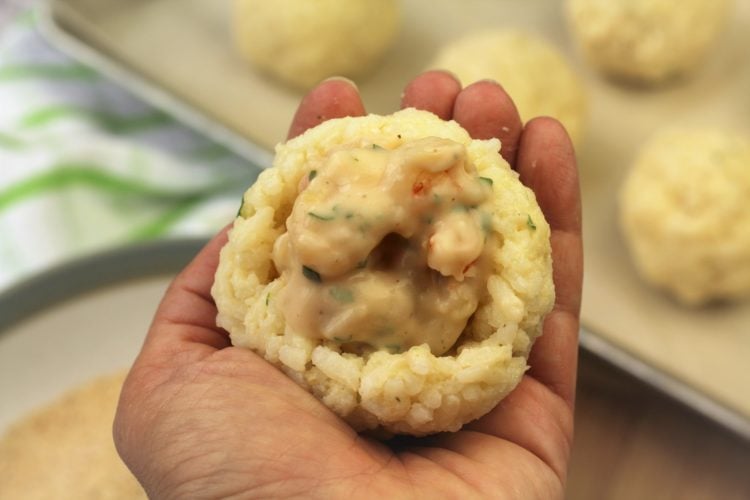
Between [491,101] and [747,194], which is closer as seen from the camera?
Answer: [491,101]

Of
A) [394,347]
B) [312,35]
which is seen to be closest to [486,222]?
[394,347]

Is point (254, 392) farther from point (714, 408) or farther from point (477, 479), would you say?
point (714, 408)

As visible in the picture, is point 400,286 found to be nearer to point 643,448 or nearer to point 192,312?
point 192,312

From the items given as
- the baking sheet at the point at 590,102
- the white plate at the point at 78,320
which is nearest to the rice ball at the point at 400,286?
the baking sheet at the point at 590,102

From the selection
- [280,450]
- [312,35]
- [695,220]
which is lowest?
[695,220]

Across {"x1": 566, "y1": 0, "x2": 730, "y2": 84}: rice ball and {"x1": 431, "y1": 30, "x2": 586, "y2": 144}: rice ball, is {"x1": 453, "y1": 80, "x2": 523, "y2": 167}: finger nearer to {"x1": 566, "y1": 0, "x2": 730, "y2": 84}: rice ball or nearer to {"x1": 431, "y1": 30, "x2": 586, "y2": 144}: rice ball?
{"x1": 431, "y1": 30, "x2": 586, "y2": 144}: rice ball

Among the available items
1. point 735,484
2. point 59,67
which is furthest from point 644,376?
point 59,67

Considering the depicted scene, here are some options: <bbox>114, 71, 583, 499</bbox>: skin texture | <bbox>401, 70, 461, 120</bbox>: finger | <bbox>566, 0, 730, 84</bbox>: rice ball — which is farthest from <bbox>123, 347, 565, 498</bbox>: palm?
<bbox>566, 0, 730, 84</bbox>: rice ball
